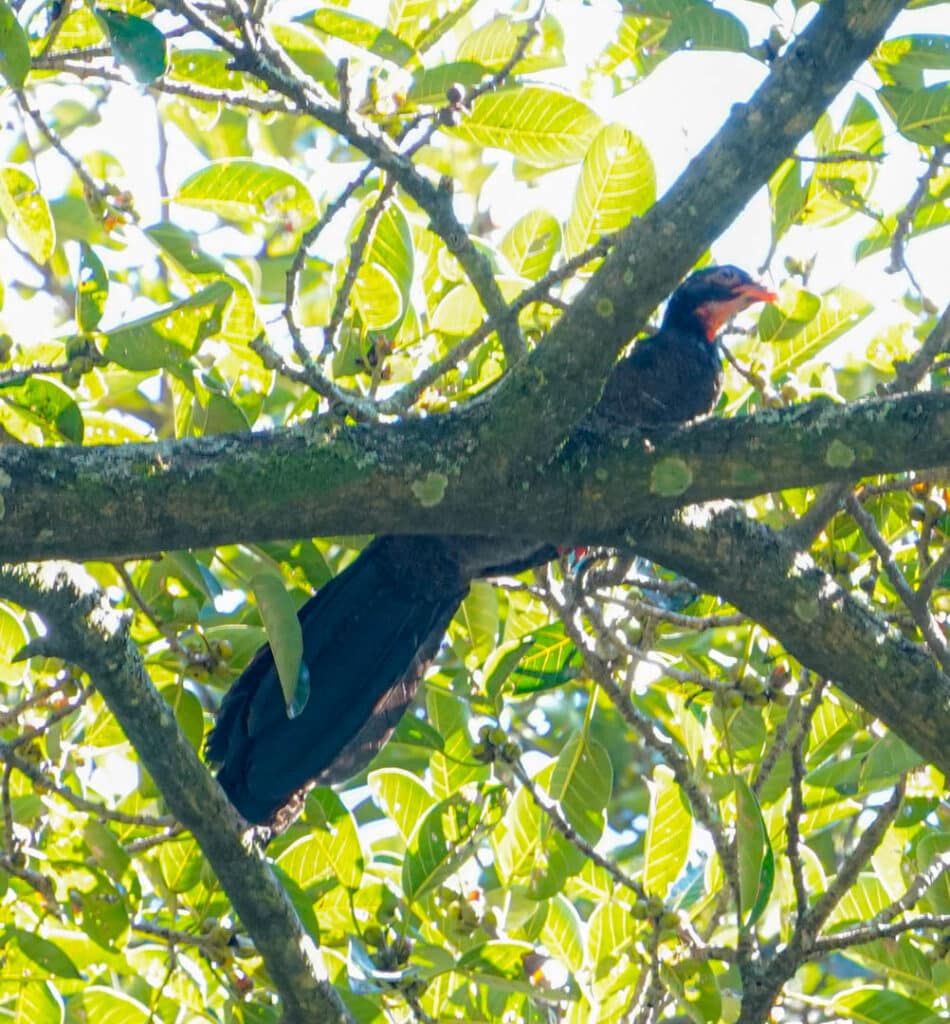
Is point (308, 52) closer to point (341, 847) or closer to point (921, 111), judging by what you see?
point (921, 111)

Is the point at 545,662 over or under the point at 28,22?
under

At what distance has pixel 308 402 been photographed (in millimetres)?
3420

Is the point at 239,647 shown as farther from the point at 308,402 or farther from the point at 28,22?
the point at 28,22

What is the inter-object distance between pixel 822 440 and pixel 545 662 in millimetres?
1087

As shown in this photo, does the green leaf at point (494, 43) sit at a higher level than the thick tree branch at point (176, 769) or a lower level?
higher

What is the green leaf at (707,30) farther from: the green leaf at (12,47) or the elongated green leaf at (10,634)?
the elongated green leaf at (10,634)

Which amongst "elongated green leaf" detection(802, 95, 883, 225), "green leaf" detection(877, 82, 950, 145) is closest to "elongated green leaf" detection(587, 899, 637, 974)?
"elongated green leaf" detection(802, 95, 883, 225)

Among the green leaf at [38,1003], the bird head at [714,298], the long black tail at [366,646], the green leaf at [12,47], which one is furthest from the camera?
the bird head at [714,298]

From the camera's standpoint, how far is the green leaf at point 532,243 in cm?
377

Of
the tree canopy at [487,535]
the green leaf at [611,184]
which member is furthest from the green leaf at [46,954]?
the green leaf at [611,184]

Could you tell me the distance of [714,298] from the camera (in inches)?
180

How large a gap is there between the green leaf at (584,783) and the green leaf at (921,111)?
1.58m

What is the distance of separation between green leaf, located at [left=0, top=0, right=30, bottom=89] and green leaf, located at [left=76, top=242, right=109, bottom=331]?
37 centimetres

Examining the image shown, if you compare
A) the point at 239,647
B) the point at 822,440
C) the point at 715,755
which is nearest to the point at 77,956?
the point at 239,647
